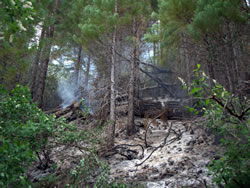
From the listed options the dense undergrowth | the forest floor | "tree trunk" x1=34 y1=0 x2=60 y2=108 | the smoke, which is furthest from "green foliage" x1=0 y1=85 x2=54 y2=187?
the smoke

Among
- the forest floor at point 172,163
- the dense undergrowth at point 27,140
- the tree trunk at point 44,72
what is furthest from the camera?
the tree trunk at point 44,72

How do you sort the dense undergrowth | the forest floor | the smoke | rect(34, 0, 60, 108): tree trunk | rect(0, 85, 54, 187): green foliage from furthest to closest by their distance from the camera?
the smoke, rect(34, 0, 60, 108): tree trunk, the forest floor, rect(0, 85, 54, 187): green foliage, the dense undergrowth

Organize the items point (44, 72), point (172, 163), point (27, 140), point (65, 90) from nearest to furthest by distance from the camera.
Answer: point (27, 140), point (172, 163), point (44, 72), point (65, 90)

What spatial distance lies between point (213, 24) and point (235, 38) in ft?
2.94

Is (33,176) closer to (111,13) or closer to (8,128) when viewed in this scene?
(8,128)

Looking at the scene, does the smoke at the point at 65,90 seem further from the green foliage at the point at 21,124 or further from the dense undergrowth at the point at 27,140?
the green foliage at the point at 21,124

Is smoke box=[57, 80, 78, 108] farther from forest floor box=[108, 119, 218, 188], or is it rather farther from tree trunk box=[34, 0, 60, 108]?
forest floor box=[108, 119, 218, 188]

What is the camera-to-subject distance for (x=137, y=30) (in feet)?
27.0

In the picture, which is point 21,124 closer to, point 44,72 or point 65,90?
point 44,72

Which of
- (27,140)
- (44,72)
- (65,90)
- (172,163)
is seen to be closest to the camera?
(27,140)

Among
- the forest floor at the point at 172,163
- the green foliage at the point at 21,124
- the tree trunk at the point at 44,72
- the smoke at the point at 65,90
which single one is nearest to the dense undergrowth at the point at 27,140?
the green foliage at the point at 21,124

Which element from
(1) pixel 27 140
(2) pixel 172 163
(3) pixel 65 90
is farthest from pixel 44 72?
(3) pixel 65 90

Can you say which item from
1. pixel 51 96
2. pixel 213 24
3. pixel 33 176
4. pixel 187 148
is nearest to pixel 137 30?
pixel 213 24

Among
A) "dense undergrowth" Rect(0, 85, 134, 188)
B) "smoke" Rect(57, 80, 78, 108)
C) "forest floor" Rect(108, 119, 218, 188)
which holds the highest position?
"smoke" Rect(57, 80, 78, 108)
